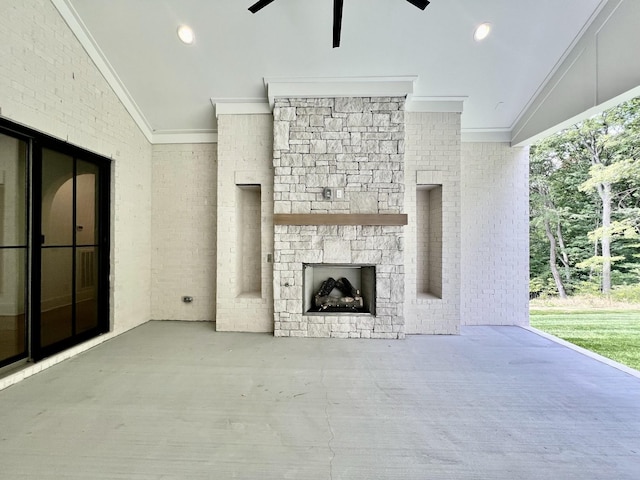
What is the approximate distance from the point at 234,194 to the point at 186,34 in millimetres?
1996

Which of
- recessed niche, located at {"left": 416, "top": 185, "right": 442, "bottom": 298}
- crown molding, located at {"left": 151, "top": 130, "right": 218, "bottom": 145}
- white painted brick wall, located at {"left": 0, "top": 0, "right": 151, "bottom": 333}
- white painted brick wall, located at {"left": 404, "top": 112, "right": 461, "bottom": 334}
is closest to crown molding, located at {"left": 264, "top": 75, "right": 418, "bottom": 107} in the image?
white painted brick wall, located at {"left": 404, "top": 112, "right": 461, "bottom": 334}

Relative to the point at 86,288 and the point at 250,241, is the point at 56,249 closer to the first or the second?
the point at 86,288

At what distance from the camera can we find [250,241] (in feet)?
14.3

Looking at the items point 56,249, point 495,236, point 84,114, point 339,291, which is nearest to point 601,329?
point 495,236

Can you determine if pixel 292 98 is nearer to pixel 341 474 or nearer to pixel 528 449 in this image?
pixel 341 474

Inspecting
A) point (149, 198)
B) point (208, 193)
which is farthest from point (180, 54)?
point (149, 198)

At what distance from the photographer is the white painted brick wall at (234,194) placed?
3.87 metres

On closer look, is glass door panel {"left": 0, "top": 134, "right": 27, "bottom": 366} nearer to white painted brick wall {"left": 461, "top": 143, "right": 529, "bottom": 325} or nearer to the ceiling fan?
the ceiling fan

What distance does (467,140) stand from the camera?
4250 millimetres

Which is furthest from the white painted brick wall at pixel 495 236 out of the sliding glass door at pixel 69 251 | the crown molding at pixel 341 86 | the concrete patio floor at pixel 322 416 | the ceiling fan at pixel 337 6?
the sliding glass door at pixel 69 251

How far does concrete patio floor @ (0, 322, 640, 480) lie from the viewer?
5.09 ft

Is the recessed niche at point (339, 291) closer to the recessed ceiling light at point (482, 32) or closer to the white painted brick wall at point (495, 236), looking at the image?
the white painted brick wall at point (495, 236)

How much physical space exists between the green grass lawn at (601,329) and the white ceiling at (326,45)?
12.0 ft

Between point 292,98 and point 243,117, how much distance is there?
0.81m
